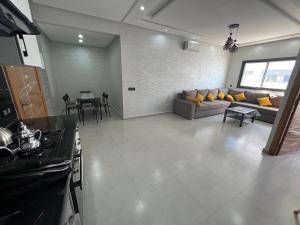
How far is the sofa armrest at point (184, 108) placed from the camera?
416 centimetres

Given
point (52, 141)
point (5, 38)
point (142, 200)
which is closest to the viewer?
point (5, 38)

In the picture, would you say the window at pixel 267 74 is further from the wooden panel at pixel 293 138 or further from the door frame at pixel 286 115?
the door frame at pixel 286 115

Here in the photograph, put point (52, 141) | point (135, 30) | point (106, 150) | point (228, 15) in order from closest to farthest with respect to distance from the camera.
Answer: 1. point (52, 141)
2. point (106, 150)
3. point (228, 15)
4. point (135, 30)

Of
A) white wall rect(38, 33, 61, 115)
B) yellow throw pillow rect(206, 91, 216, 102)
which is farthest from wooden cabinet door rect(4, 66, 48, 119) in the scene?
yellow throw pillow rect(206, 91, 216, 102)

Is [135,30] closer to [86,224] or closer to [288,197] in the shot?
[86,224]

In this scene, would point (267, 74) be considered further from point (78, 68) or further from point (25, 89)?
point (78, 68)

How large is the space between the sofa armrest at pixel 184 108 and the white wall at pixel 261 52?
3255 millimetres

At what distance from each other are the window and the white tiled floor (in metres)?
2.87

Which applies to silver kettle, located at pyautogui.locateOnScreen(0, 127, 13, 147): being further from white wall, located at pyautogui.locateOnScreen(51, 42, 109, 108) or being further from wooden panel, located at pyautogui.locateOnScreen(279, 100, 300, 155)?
white wall, located at pyautogui.locateOnScreen(51, 42, 109, 108)

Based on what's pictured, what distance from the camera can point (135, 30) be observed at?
3639 millimetres

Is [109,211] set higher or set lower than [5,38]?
lower

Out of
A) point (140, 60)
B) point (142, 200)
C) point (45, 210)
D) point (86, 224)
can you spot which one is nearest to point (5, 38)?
point (45, 210)

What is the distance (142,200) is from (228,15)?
3885 mm

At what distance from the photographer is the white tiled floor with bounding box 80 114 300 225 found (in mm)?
1356
